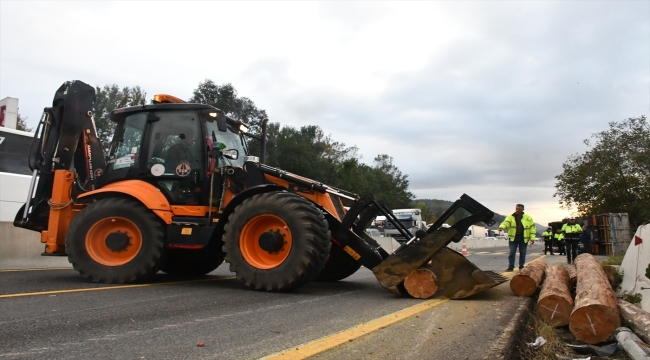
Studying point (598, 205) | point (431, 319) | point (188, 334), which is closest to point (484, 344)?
point (431, 319)

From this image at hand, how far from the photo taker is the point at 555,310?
17.4ft

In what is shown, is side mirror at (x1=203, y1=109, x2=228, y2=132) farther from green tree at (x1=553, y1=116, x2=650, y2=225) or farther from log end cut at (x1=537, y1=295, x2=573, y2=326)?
green tree at (x1=553, y1=116, x2=650, y2=225)

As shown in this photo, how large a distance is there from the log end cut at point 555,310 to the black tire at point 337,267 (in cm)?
313

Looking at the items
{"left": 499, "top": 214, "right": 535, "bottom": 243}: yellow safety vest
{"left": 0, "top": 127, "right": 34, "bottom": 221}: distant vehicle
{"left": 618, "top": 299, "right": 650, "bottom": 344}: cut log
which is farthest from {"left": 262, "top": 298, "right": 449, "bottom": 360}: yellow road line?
{"left": 0, "top": 127, "right": 34, "bottom": 221}: distant vehicle

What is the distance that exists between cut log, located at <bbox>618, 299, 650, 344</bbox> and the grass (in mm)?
705

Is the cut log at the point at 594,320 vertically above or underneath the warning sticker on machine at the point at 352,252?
underneath

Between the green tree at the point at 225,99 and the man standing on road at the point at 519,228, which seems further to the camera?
the green tree at the point at 225,99

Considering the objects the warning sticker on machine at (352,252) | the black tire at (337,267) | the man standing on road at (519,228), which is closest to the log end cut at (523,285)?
the warning sticker on machine at (352,252)

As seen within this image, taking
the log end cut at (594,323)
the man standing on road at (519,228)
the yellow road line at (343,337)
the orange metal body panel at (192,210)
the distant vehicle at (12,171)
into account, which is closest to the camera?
the yellow road line at (343,337)

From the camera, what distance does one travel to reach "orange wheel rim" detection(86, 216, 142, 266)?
24.7 ft

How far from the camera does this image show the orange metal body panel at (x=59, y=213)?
7.89 meters

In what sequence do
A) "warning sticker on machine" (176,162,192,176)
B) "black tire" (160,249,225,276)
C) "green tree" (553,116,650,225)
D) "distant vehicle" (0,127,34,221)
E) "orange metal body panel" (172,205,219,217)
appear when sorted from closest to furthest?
"orange metal body panel" (172,205,219,217) < "warning sticker on machine" (176,162,192,176) < "black tire" (160,249,225,276) < "distant vehicle" (0,127,34,221) < "green tree" (553,116,650,225)

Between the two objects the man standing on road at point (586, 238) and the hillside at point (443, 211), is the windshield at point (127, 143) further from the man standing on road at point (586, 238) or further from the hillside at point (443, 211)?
the man standing on road at point (586, 238)

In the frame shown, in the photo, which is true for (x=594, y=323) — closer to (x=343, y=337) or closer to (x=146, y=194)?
(x=343, y=337)
